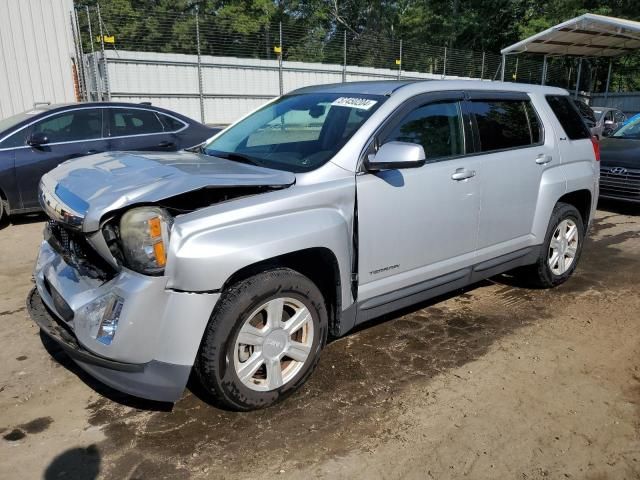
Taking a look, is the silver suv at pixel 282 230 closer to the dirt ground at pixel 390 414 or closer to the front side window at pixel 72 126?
the dirt ground at pixel 390 414

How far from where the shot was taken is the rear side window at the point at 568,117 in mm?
4754

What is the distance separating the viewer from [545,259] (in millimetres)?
4668

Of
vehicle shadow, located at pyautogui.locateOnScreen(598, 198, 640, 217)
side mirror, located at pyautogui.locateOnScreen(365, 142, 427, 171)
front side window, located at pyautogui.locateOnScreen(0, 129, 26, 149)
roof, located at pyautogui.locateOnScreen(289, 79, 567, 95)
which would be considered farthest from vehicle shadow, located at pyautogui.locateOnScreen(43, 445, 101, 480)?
vehicle shadow, located at pyautogui.locateOnScreen(598, 198, 640, 217)

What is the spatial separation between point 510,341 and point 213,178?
2464 mm

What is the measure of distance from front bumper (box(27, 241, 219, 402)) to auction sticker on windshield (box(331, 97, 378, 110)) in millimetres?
1657

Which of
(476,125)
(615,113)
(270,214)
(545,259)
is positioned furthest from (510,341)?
(615,113)

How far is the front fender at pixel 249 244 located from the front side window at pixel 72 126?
544 cm

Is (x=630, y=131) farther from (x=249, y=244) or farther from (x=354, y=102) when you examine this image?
(x=249, y=244)

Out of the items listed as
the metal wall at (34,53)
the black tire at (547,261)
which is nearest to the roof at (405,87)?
the black tire at (547,261)

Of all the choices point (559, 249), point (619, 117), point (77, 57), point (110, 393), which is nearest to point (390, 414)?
point (110, 393)

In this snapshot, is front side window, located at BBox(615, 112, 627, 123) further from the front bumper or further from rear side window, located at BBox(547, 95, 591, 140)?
the front bumper

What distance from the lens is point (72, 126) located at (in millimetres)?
7141

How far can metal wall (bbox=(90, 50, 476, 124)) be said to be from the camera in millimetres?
13719

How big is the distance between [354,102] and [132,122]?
16.4 ft
